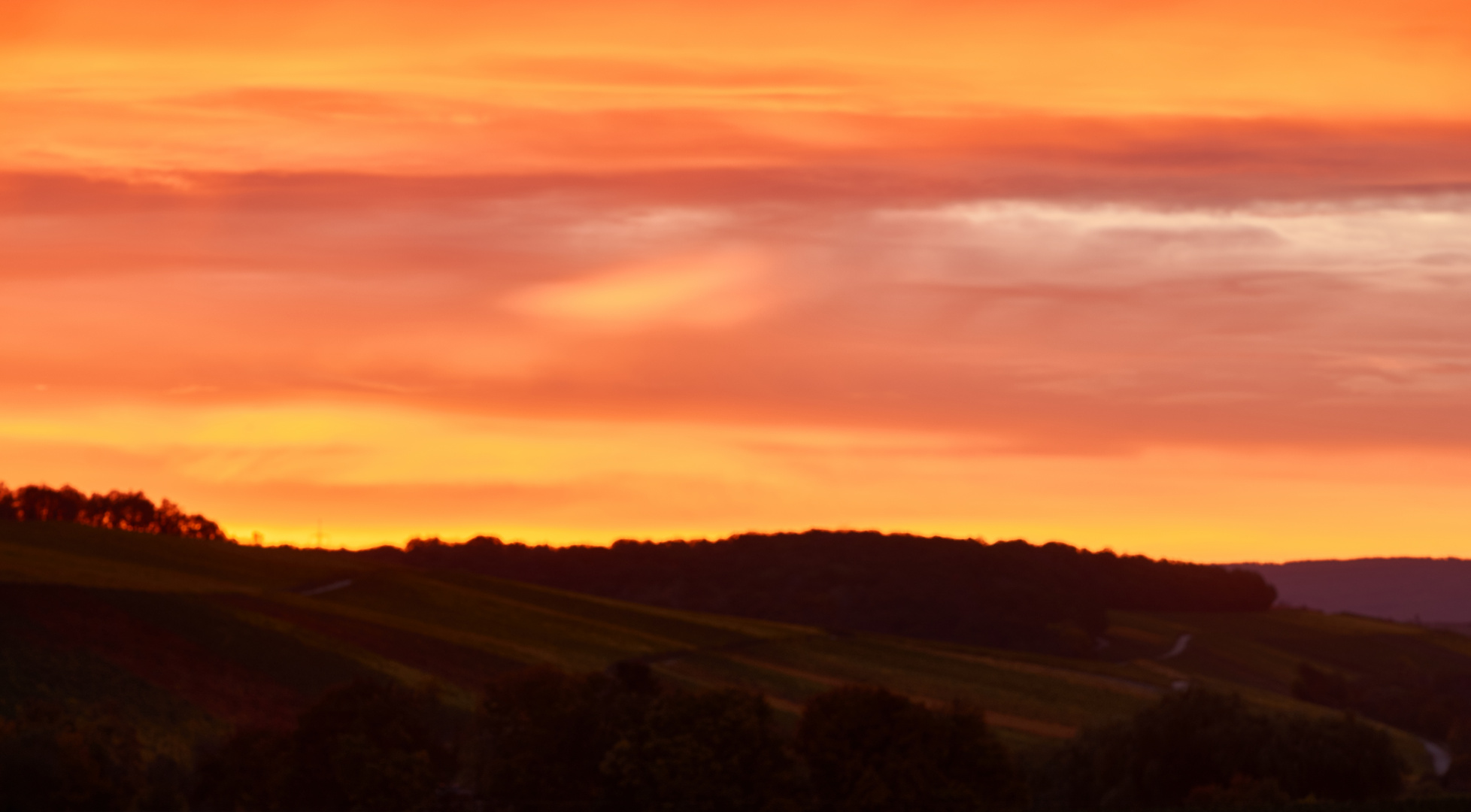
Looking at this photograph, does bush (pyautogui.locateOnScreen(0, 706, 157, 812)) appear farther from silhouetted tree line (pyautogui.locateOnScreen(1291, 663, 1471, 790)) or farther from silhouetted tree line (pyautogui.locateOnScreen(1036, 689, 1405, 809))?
silhouetted tree line (pyautogui.locateOnScreen(1291, 663, 1471, 790))

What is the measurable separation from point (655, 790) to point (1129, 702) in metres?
91.4

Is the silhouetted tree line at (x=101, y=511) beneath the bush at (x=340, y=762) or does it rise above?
above

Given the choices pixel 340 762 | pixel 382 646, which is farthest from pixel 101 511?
pixel 340 762

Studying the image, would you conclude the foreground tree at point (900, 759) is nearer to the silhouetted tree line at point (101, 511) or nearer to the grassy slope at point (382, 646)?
the grassy slope at point (382, 646)

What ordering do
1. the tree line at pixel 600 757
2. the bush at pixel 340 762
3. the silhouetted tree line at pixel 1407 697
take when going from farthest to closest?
1. the silhouetted tree line at pixel 1407 697
2. the tree line at pixel 600 757
3. the bush at pixel 340 762

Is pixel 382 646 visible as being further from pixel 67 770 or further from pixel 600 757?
pixel 67 770

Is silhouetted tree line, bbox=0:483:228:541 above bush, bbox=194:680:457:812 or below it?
above

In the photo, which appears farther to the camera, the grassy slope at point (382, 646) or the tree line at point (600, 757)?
the grassy slope at point (382, 646)

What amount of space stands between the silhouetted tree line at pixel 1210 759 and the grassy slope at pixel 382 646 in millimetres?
20986

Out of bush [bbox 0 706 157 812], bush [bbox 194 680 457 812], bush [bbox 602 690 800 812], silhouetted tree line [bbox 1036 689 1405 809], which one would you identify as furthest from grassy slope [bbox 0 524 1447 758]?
bush [bbox 602 690 800 812]

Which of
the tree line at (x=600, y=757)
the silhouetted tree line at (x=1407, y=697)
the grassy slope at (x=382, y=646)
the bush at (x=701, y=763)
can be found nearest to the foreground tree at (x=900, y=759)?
the tree line at (x=600, y=757)

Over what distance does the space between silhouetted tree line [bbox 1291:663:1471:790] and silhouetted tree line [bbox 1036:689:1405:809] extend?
64554mm

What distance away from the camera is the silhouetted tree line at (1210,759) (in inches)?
3438

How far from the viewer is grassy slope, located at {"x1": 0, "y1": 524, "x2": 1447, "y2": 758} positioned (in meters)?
90.2
